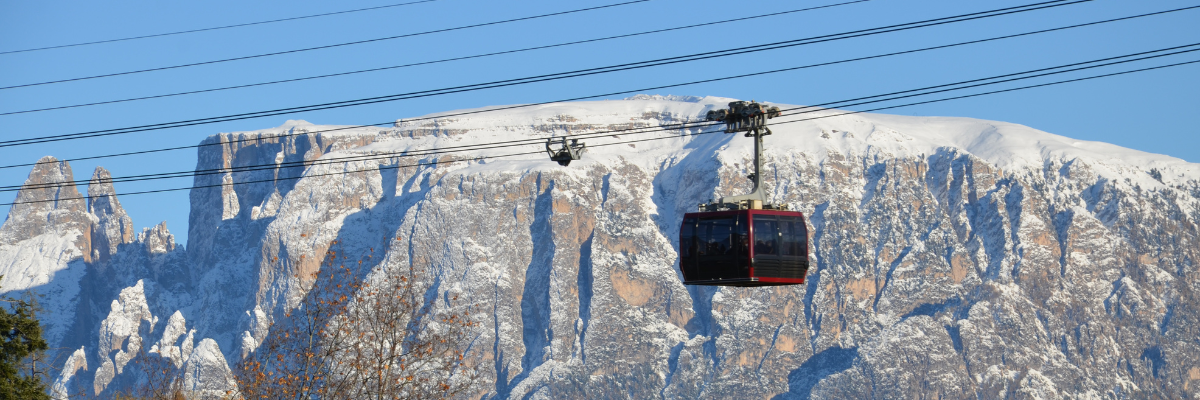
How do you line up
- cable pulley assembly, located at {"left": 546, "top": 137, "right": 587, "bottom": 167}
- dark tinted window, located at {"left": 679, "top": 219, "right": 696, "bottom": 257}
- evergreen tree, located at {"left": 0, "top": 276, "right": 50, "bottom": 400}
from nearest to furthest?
1. evergreen tree, located at {"left": 0, "top": 276, "right": 50, "bottom": 400}
2. cable pulley assembly, located at {"left": 546, "top": 137, "right": 587, "bottom": 167}
3. dark tinted window, located at {"left": 679, "top": 219, "right": 696, "bottom": 257}

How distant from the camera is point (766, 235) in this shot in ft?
196

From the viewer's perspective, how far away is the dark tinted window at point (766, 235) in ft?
195

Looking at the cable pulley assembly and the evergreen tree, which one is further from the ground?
Result: the cable pulley assembly

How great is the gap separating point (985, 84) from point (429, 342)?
18.1 meters

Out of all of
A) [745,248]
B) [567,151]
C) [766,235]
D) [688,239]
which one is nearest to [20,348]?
[567,151]

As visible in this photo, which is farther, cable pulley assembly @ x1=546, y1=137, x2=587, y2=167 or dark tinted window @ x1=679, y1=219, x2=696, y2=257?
dark tinted window @ x1=679, y1=219, x2=696, y2=257

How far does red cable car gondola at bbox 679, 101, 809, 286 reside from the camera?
59375 millimetres

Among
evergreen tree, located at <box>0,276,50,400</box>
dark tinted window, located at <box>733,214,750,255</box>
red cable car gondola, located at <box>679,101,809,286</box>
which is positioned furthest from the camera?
red cable car gondola, located at <box>679,101,809,286</box>

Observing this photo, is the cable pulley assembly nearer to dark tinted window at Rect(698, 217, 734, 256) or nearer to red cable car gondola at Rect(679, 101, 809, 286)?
red cable car gondola at Rect(679, 101, 809, 286)

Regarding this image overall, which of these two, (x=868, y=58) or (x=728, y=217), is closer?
(x=868, y=58)

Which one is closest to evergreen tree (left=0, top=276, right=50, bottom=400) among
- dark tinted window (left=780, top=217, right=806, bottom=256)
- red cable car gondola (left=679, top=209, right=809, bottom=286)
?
red cable car gondola (left=679, top=209, right=809, bottom=286)

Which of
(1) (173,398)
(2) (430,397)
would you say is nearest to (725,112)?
(2) (430,397)

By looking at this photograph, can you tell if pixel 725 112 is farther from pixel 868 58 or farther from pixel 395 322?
pixel 395 322

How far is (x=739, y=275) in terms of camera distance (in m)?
59.5
